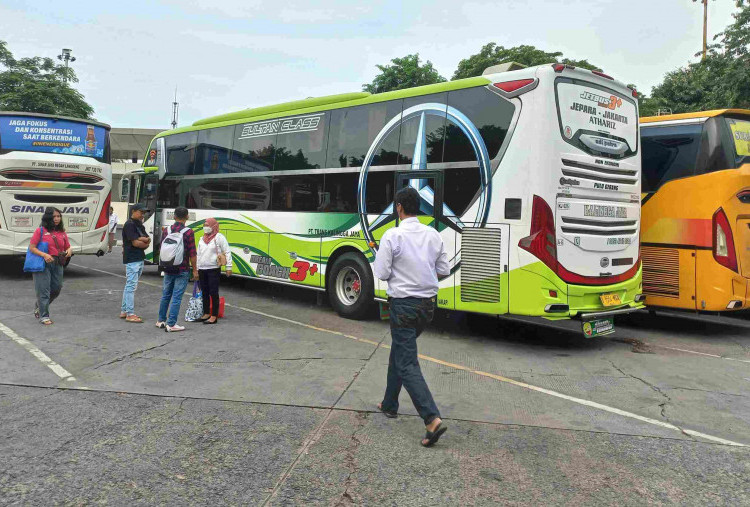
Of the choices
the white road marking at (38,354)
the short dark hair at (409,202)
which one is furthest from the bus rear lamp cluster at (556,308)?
the white road marking at (38,354)

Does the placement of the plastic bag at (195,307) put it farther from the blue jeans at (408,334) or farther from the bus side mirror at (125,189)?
the bus side mirror at (125,189)

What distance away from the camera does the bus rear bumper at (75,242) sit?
12.6 metres

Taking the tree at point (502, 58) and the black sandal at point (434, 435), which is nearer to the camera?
the black sandal at point (434, 435)

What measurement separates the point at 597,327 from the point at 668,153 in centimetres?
336

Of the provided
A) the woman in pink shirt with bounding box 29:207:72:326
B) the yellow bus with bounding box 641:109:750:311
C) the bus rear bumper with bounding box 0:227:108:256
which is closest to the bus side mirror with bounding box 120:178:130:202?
the bus rear bumper with bounding box 0:227:108:256

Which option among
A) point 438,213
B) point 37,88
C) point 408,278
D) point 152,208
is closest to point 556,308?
point 438,213

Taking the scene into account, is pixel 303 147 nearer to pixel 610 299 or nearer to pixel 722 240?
pixel 610 299

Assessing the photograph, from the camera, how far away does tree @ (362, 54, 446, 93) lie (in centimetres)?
2928

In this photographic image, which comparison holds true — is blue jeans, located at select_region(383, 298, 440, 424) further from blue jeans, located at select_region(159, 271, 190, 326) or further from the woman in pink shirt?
the woman in pink shirt

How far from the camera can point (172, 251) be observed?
7.85 meters

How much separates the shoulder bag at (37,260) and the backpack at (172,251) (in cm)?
177

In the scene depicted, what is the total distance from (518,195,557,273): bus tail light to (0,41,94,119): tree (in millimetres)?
22934

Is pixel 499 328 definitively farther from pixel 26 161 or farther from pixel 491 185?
pixel 26 161

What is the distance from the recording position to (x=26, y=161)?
12.8m
